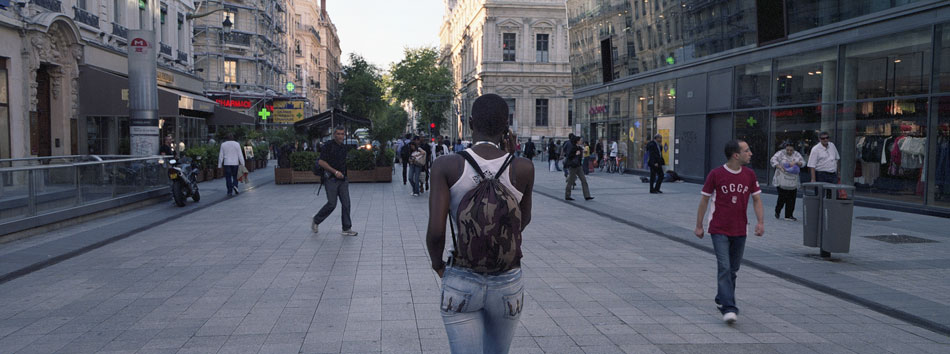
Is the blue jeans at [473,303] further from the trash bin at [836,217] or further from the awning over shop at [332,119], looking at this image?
the awning over shop at [332,119]

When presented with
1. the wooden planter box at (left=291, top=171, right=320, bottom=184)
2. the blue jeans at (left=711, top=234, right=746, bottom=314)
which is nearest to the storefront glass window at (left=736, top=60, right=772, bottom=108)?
the wooden planter box at (left=291, top=171, right=320, bottom=184)

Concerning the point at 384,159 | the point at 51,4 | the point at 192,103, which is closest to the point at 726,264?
the point at 51,4

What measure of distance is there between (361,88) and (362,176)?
61.0 meters

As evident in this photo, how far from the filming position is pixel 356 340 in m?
5.01

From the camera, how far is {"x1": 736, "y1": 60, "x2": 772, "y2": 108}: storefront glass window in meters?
19.3

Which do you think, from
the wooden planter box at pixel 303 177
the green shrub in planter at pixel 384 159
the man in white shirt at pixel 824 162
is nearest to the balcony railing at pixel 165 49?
the wooden planter box at pixel 303 177

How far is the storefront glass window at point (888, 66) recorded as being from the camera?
45.9 feet

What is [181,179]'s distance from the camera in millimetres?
15062

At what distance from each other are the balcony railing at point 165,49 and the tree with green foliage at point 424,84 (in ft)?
159

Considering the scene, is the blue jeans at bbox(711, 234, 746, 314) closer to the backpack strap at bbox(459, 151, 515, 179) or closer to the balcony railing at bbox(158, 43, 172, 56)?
the backpack strap at bbox(459, 151, 515, 179)

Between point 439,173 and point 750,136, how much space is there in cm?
1932

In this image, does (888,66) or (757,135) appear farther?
(757,135)

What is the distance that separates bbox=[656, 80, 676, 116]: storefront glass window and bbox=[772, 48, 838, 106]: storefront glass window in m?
6.27

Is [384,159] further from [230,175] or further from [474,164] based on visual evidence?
[474,164]
